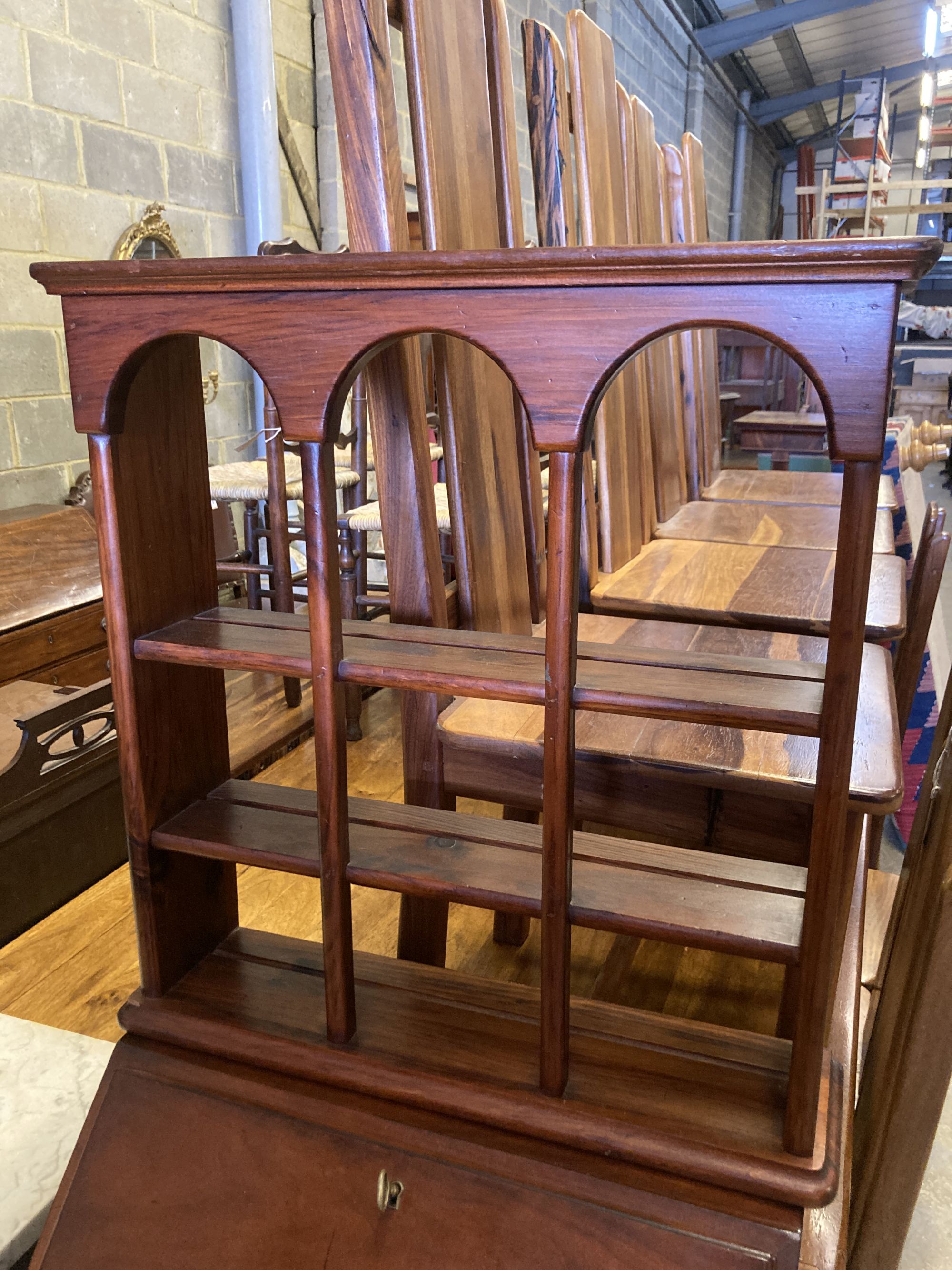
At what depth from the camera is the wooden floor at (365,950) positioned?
145 cm

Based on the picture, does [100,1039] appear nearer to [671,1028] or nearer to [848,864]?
[671,1028]

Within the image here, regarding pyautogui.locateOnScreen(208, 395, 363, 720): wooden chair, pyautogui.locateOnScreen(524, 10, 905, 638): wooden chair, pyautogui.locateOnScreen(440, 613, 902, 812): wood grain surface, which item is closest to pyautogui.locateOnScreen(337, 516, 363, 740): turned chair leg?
pyautogui.locateOnScreen(208, 395, 363, 720): wooden chair

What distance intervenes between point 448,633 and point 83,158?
2.67 metres

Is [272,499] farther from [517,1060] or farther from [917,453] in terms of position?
[917,453]

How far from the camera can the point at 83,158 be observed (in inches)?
115

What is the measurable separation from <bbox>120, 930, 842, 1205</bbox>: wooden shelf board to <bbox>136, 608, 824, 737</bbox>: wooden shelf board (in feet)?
1.16

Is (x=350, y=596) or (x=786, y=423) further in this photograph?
(x=786, y=423)

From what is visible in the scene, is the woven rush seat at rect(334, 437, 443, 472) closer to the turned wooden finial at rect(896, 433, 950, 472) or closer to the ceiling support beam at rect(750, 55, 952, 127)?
the turned wooden finial at rect(896, 433, 950, 472)

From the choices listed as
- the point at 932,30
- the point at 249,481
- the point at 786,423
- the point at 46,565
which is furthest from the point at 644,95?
the point at 46,565

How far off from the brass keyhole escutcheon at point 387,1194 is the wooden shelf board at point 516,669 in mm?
431

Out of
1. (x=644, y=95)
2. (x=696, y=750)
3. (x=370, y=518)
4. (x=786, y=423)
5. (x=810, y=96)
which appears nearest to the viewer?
(x=696, y=750)

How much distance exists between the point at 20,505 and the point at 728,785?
2.45 metres

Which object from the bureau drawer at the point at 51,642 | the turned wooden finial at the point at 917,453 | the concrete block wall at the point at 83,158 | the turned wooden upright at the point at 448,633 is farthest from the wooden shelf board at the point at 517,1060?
the turned wooden finial at the point at 917,453

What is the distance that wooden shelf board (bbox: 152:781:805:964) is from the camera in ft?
2.63
